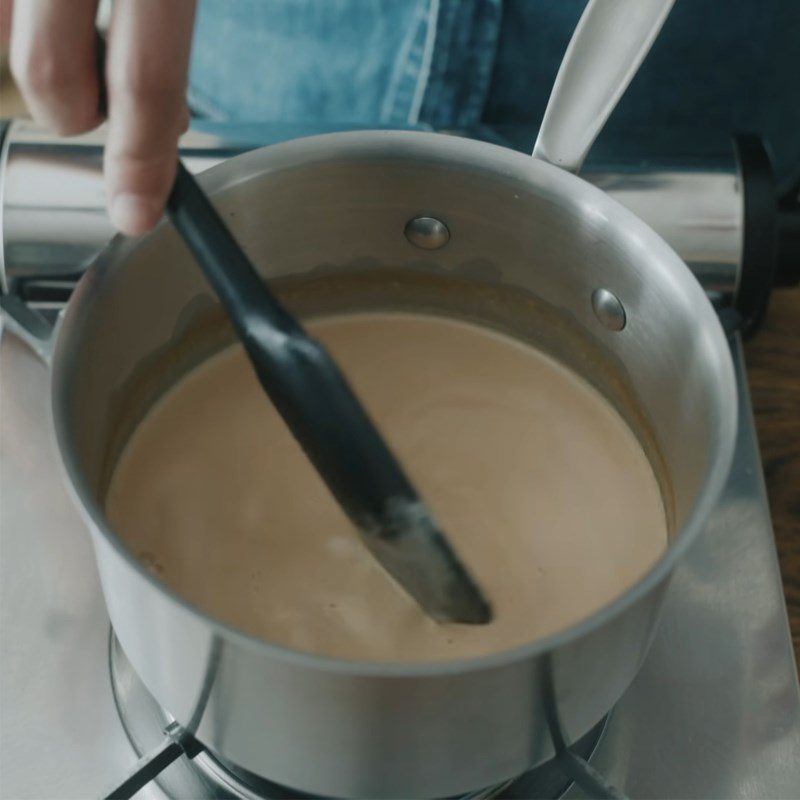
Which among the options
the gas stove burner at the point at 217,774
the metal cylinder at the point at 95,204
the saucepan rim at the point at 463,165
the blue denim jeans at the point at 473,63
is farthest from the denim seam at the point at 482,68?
the gas stove burner at the point at 217,774

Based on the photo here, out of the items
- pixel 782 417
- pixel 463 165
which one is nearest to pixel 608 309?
pixel 463 165

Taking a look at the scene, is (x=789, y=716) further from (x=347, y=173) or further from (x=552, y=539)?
(x=347, y=173)

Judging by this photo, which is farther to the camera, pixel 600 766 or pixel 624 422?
pixel 624 422

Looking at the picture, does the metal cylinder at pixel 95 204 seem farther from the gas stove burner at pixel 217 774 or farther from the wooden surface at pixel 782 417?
the gas stove burner at pixel 217 774

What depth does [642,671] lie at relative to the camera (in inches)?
25.0

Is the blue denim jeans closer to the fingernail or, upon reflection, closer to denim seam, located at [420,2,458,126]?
denim seam, located at [420,2,458,126]

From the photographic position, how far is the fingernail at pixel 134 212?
473mm

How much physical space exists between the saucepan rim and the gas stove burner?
18cm

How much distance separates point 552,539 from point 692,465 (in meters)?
0.13

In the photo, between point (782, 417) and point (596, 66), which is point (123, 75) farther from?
point (782, 417)

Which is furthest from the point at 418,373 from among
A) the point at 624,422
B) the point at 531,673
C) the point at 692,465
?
the point at 531,673

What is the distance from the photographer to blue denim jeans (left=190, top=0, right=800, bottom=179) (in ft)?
2.68

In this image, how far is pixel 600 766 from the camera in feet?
1.95

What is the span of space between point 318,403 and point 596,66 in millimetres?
224
